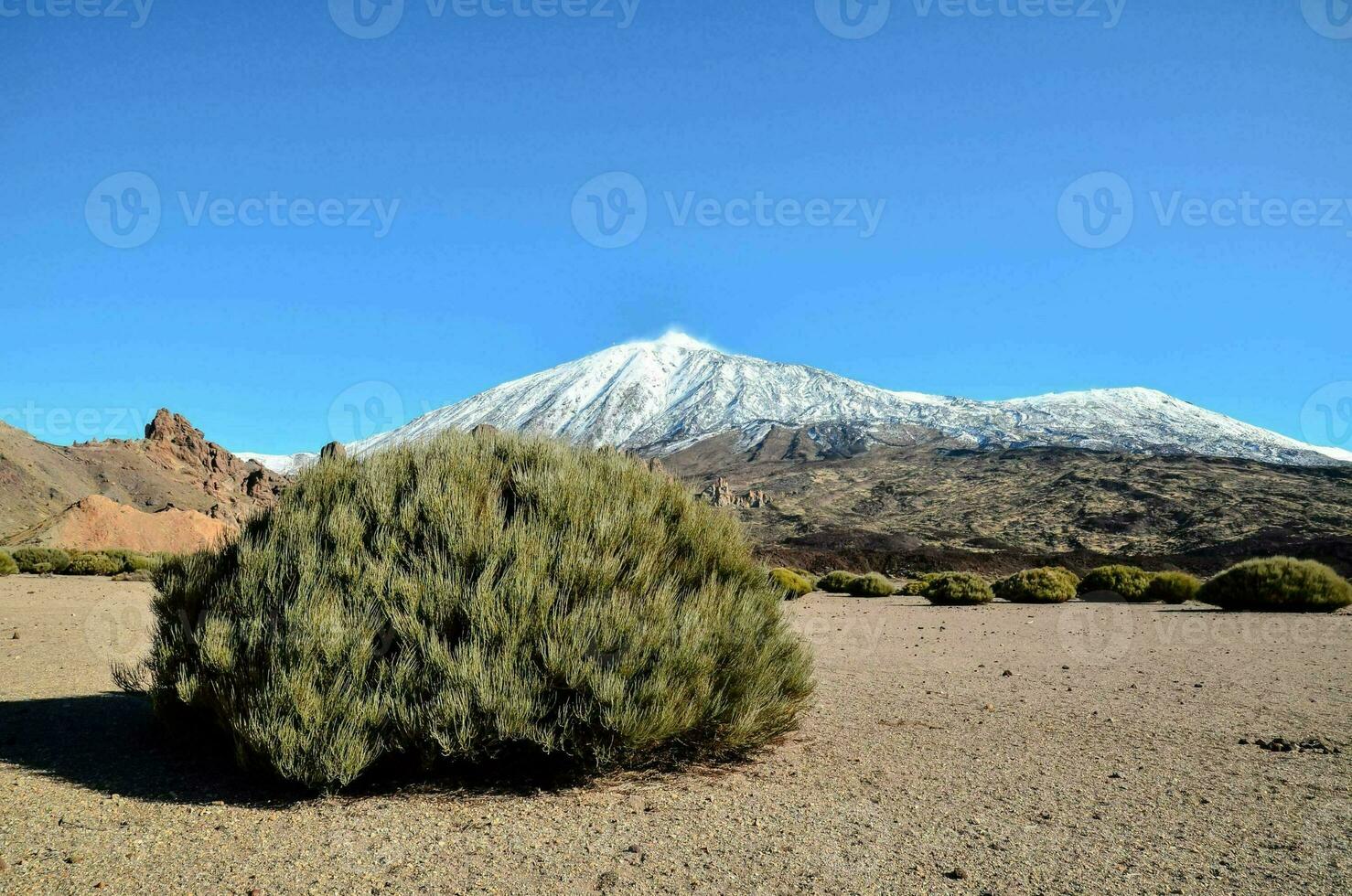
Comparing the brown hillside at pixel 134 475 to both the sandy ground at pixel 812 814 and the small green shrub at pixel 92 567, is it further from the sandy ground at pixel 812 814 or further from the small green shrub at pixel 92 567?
the sandy ground at pixel 812 814

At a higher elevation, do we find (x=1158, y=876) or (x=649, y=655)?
(x=649, y=655)

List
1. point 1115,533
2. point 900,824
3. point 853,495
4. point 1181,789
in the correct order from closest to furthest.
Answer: point 900,824
point 1181,789
point 1115,533
point 853,495

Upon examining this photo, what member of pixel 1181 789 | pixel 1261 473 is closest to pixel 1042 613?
pixel 1181 789

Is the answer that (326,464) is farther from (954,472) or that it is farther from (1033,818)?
(954,472)

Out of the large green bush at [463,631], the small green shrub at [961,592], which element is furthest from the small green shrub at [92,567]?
the small green shrub at [961,592]

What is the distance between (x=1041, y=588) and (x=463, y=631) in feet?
63.4

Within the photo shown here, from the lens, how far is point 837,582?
26406 mm

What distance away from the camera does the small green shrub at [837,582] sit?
25.7 meters

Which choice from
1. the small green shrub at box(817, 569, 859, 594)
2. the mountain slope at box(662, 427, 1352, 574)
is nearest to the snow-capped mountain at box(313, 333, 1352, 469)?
the mountain slope at box(662, 427, 1352, 574)

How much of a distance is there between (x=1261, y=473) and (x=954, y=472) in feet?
71.6

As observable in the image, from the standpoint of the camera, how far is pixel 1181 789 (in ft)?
16.1

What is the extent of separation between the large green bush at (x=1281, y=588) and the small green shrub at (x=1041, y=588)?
3.92 meters

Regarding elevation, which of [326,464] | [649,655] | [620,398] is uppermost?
[620,398]

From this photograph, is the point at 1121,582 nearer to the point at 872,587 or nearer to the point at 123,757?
the point at 872,587
